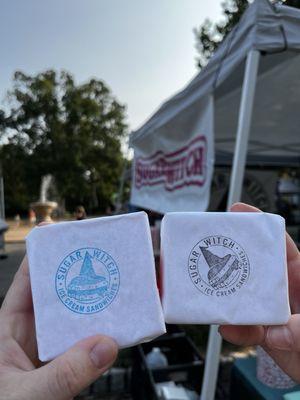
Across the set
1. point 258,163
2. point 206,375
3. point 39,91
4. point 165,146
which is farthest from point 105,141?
point 206,375

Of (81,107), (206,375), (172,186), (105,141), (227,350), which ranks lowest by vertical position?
(227,350)

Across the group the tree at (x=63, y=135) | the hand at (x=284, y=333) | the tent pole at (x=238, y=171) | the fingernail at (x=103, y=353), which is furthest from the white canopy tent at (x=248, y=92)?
the tree at (x=63, y=135)

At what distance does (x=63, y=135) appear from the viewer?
57.1ft

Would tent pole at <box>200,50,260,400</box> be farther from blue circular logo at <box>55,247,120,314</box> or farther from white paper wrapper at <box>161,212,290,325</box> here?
blue circular logo at <box>55,247,120,314</box>

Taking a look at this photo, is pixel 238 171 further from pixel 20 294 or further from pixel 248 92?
pixel 20 294

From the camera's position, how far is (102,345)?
578 mm

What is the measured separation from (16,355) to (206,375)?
1.19 m

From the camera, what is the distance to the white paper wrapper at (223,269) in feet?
2.08

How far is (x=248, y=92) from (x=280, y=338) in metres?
1.20

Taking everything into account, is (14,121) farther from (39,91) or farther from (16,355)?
(16,355)

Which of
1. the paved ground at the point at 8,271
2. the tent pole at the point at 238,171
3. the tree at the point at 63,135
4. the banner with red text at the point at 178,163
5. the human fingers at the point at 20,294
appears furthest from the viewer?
the tree at the point at 63,135

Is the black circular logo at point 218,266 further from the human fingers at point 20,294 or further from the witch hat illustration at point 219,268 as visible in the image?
the human fingers at point 20,294

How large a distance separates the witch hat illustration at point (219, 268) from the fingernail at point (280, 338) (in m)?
0.12

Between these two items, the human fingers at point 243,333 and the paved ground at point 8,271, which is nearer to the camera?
the human fingers at point 243,333
